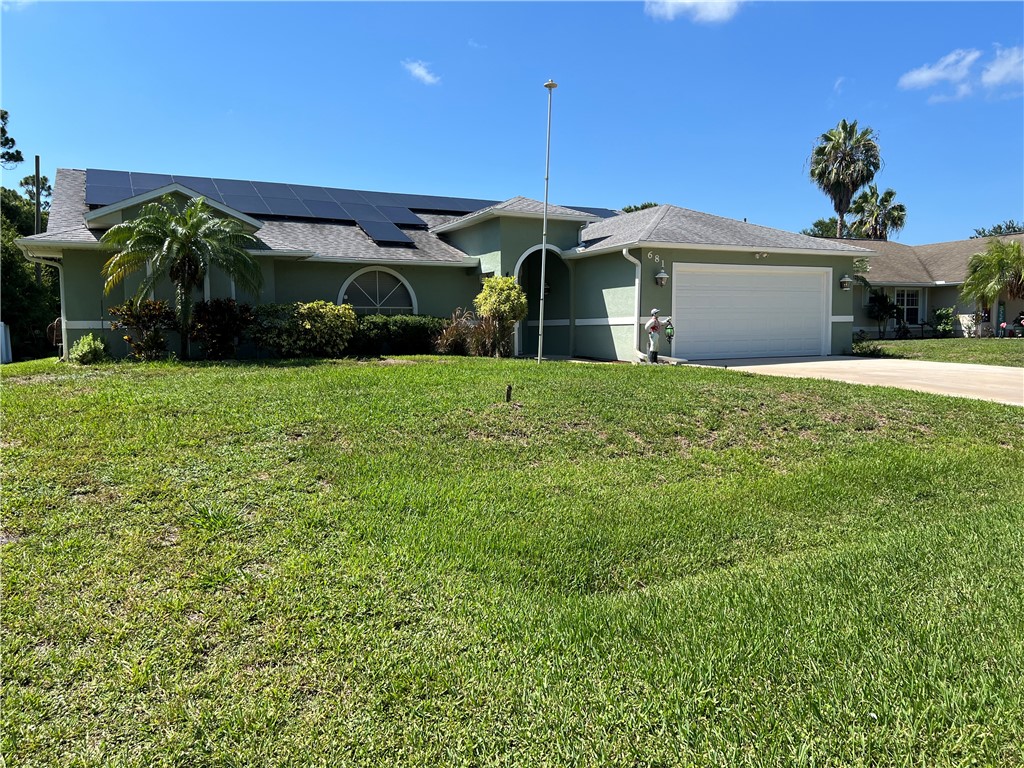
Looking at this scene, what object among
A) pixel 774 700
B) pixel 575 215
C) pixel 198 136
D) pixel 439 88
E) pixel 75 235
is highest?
pixel 439 88

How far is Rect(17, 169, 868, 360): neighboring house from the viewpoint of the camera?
48.7 ft

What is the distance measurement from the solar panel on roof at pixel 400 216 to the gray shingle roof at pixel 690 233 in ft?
17.4

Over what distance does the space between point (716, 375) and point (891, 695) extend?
27.0 feet

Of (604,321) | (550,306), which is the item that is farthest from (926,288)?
(604,321)

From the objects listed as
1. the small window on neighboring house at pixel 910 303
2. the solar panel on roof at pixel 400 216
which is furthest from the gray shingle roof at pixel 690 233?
the small window on neighboring house at pixel 910 303

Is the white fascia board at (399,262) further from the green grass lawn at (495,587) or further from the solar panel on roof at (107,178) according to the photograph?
the green grass lawn at (495,587)

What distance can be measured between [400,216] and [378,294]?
410cm

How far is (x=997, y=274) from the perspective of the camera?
24.9 m

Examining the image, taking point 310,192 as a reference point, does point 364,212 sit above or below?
below

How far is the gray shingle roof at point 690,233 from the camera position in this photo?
1552 centimetres

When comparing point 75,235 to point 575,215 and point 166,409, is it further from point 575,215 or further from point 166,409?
point 575,215

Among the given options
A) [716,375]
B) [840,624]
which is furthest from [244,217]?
[840,624]

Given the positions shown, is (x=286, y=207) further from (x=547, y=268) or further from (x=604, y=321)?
(x=604, y=321)

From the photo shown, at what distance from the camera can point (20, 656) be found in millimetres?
3088
